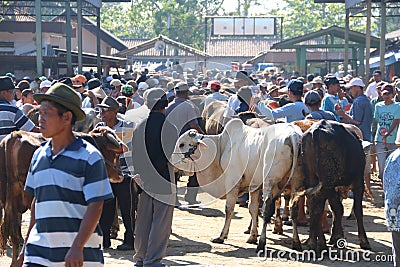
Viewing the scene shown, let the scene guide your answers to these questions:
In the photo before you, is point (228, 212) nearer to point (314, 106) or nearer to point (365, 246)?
point (365, 246)

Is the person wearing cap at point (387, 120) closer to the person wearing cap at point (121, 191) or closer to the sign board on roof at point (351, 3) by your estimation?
the person wearing cap at point (121, 191)

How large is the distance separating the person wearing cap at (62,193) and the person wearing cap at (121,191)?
488 centimetres

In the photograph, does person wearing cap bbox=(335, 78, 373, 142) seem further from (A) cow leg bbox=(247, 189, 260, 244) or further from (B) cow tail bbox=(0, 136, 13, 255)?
(B) cow tail bbox=(0, 136, 13, 255)

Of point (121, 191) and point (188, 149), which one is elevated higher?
point (188, 149)

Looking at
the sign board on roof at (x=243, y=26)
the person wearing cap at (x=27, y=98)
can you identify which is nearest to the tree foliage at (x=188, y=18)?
the sign board on roof at (x=243, y=26)

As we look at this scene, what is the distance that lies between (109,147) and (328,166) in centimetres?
279

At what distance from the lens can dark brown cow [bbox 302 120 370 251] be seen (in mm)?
10422

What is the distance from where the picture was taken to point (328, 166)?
1042 centimetres

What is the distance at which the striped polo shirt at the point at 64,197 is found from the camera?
219 inches

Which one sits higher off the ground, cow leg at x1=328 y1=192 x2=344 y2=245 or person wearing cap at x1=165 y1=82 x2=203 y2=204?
person wearing cap at x1=165 y1=82 x2=203 y2=204

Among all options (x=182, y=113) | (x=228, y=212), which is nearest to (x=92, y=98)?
(x=182, y=113)

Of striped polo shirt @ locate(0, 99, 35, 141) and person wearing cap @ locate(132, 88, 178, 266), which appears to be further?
striped polo shirt @ locate(0, 99, 35, 141)

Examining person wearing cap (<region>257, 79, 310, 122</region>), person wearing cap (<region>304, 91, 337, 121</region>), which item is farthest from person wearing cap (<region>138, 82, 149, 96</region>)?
person wearing cap (<region>304, 91, 337, 121</region>)

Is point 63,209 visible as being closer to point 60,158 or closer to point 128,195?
point 60,158
